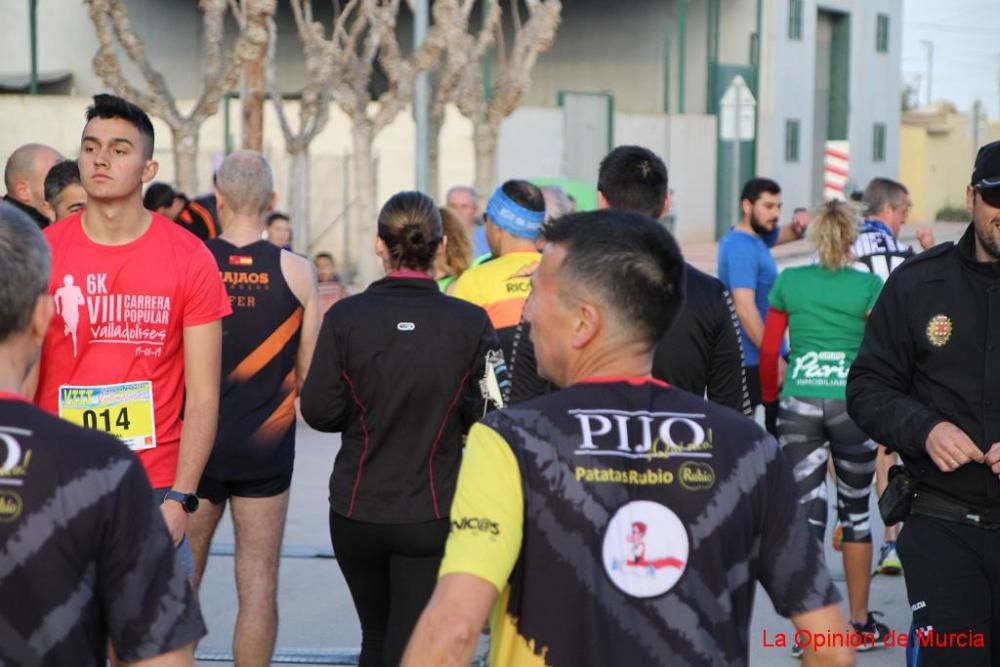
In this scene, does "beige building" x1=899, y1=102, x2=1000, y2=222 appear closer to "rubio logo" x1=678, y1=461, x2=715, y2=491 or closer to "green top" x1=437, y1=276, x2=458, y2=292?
"green top" x1=437, y1=276, x2=458, y2=292

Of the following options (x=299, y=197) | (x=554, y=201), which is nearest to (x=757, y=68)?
(x=299, y=197)

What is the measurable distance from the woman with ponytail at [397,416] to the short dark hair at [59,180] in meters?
1.68

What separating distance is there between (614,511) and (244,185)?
360cm

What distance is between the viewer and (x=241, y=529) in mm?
5918

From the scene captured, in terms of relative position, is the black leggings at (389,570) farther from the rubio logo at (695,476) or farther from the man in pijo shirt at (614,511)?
the rubio logo at (695,476)

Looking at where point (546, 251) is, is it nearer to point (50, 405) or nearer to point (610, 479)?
point (610, 479)

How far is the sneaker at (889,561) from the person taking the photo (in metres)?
8.41

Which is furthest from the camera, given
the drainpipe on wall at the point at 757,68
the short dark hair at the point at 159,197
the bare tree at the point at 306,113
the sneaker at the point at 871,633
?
the drainpipe on wall at the point at 757,68

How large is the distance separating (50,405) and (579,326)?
2287 mm

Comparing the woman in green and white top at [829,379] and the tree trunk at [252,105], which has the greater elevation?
the tree trunk at [252,105]

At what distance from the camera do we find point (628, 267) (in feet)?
9.54

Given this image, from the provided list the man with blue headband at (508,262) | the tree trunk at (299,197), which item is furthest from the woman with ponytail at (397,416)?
the tree trunk at (299,197)

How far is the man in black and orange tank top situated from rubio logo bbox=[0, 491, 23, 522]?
3.24 metres

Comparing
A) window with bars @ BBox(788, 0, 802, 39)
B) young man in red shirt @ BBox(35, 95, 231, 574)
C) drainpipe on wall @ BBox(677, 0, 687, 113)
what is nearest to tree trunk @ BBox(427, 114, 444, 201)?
drainpipe on wall @ BBox(677, 0, 687, 113)
